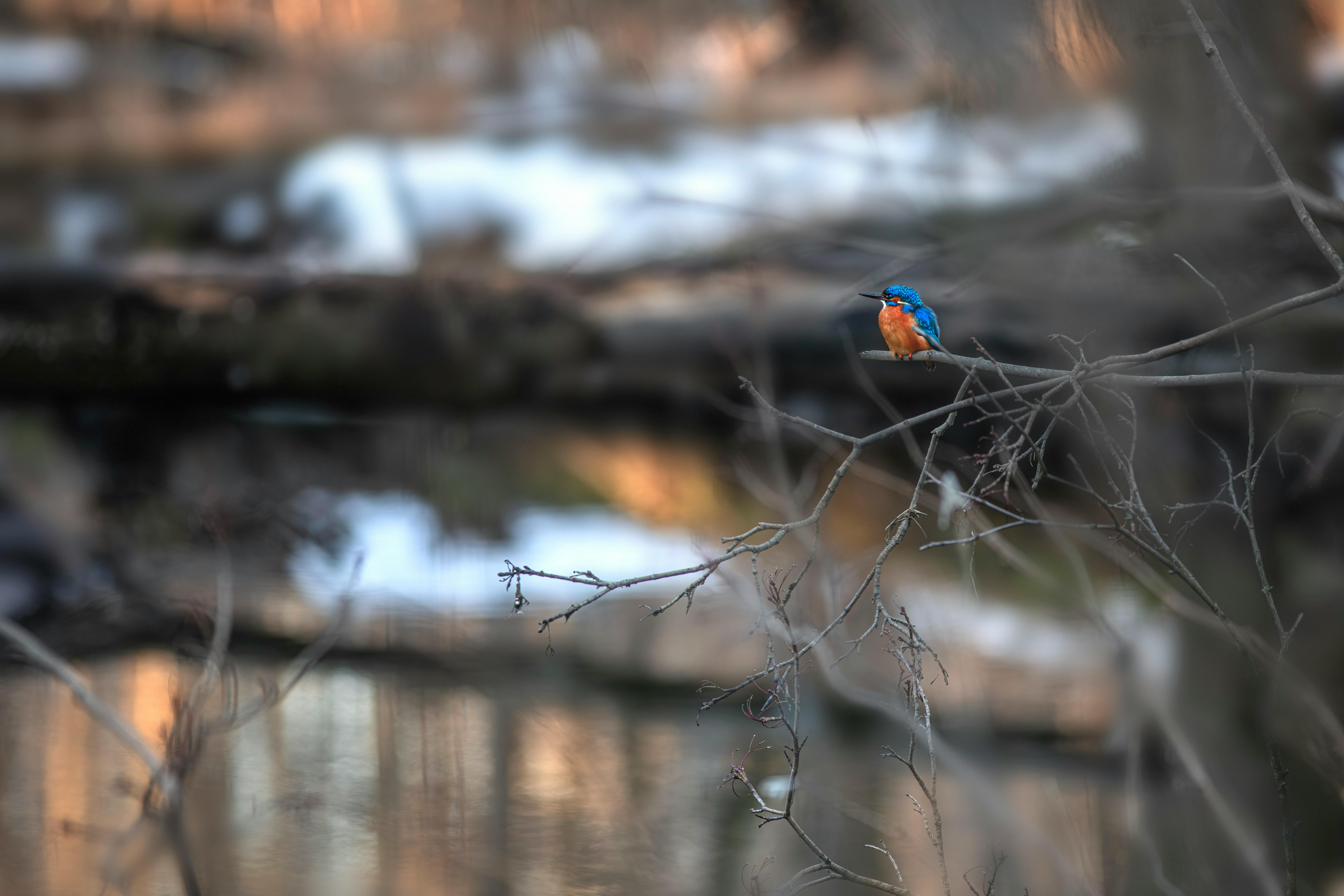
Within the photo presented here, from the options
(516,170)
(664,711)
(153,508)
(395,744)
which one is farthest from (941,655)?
(153,508)

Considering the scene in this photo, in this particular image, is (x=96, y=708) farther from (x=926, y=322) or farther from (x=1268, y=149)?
(x=1268, y=149)

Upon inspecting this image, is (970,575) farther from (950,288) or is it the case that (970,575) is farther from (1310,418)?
(1310,418)

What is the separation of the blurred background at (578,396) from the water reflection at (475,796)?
0.05ft

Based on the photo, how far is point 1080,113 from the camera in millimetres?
3199

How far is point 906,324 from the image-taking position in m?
1.29

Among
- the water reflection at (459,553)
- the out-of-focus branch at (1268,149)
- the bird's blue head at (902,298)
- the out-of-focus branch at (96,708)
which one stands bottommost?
the water reflection at (459,553)

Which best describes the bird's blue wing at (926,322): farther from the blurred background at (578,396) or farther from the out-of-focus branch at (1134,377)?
the blurred background at (578,396)

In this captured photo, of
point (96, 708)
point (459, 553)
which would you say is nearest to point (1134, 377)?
point (96, 708)

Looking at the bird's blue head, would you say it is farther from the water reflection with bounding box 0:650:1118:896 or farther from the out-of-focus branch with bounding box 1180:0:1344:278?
the water reflection with bounding box 0:650:1118:896

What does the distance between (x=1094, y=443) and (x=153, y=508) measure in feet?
12.2

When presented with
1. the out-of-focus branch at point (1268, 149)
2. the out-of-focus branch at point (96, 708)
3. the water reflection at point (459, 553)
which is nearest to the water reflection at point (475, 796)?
the water reflection at point (459, 553)

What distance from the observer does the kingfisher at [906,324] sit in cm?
128

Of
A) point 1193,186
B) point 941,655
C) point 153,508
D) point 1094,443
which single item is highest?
point 1193,186

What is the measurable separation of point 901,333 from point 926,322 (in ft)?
0.16
